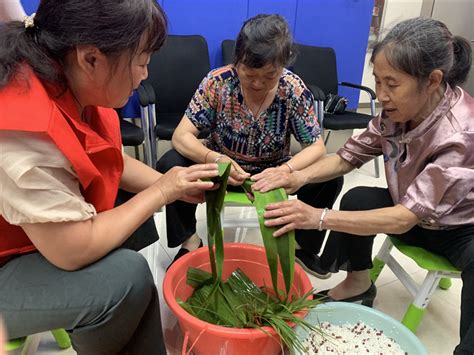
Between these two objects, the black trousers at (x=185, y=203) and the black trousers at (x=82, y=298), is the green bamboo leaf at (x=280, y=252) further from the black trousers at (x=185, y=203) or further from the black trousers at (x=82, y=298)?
the black trousers at (x=185, y=203)

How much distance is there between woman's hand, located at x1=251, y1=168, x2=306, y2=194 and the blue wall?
5.79 ft

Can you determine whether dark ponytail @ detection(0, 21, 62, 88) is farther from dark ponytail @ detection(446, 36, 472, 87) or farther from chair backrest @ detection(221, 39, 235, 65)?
chair backrest @ detection(221, 39, 235, 65)

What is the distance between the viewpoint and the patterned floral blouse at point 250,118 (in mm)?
1715

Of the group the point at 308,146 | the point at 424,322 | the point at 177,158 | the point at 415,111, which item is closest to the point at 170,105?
the point at 177,158

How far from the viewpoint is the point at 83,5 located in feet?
2.59

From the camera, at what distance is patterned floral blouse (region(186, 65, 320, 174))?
171 centimetres

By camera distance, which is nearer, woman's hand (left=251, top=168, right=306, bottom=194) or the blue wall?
woman's hand (left=251, top=168, right=306, bottom=194)

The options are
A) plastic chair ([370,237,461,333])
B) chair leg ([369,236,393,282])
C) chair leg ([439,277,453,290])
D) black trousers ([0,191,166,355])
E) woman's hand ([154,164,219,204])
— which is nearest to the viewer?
black trousers ([0,191,166,355])

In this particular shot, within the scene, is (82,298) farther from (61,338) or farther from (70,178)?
(61,338)

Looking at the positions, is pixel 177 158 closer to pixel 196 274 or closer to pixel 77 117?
pixel 196 274

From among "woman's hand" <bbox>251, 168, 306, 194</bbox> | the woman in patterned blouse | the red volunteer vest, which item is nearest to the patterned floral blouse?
the woman in patterned blouse

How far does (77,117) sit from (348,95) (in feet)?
Result: 9.43

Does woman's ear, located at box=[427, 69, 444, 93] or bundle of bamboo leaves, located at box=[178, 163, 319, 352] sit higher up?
woman's ear, located at box=[427, 69, 444, 93]

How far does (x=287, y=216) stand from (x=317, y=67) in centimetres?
223
